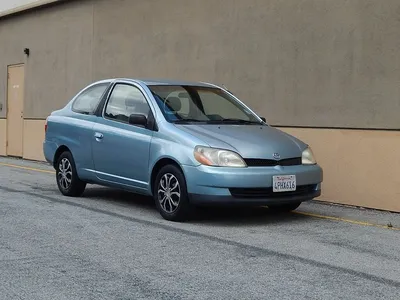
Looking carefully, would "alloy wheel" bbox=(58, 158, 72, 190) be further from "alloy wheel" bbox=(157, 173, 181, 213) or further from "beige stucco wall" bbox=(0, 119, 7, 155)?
"beige stucco wall" bbox=(0, 119, 7, 155)

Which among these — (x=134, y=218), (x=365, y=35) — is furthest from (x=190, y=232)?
(x=365, y=35)

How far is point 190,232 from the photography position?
23.7 feet

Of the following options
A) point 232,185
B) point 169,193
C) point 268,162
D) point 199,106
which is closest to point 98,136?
point 199,106

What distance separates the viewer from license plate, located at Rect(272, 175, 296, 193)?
24.7 feet

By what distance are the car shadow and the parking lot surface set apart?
14 millimetres

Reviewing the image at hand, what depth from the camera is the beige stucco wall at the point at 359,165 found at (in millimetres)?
9320

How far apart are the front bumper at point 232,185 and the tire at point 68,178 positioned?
8.51 feet

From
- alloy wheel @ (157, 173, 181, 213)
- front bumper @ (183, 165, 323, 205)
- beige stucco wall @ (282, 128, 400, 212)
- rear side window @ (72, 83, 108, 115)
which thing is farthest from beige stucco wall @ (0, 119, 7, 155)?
front bumper @ (183, 165, 323, 205)

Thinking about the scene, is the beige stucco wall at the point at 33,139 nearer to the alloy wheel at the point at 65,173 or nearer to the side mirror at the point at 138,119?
the alloy wheel at the point at 65,173

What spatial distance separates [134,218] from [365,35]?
420cm

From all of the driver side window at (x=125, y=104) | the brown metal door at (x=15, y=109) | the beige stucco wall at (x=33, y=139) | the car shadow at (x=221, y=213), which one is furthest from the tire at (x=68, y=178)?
the brown metal door at (x=15, y=109)

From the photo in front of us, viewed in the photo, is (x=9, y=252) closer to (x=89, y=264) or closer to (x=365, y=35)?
(x=89, y=264)

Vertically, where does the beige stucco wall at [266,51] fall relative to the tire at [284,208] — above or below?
above

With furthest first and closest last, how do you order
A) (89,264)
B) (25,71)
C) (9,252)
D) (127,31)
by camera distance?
(25,71), (127,31), (9,252), (89,264)
